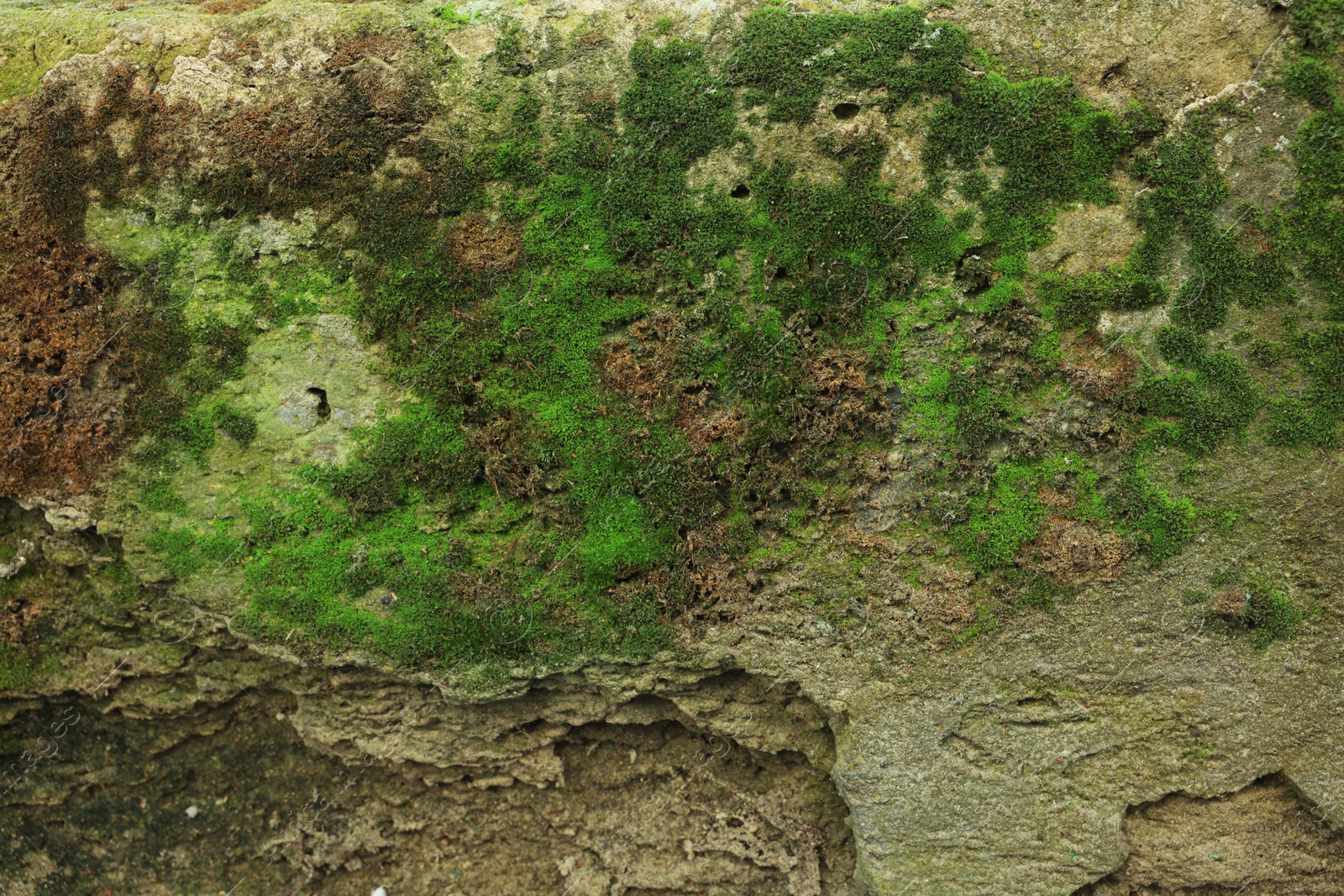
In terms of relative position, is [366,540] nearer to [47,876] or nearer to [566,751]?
[566,751]

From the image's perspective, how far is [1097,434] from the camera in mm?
6867

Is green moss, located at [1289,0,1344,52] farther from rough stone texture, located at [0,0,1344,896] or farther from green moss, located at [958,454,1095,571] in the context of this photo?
green moss, located at [958,454,1095,571]

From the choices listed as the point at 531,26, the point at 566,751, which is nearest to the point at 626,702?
the point at 566,751

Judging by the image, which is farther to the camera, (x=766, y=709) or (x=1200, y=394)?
(x=766, y=709)

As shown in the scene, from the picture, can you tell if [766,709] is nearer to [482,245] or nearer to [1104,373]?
[1104,373]

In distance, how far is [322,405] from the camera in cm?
731

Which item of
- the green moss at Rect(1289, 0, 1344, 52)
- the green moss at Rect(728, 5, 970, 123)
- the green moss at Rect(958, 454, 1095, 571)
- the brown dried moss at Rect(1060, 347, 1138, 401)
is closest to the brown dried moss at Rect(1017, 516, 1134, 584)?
the green moss at Rect(958, 454, 1095, 571)

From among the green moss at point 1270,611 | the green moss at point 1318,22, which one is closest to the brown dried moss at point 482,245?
the green moss at point 1318,22

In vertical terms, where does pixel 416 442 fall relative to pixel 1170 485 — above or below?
below

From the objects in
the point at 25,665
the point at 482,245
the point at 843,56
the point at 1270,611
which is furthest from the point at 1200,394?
the point at 25,665

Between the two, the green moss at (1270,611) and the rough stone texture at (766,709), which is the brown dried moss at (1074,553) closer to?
the rough stone texture at (766,709)

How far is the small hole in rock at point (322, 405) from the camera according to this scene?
728 cm

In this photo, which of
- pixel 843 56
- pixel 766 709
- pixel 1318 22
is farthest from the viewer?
pixel 766 709

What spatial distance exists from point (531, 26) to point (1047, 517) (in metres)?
6.34
